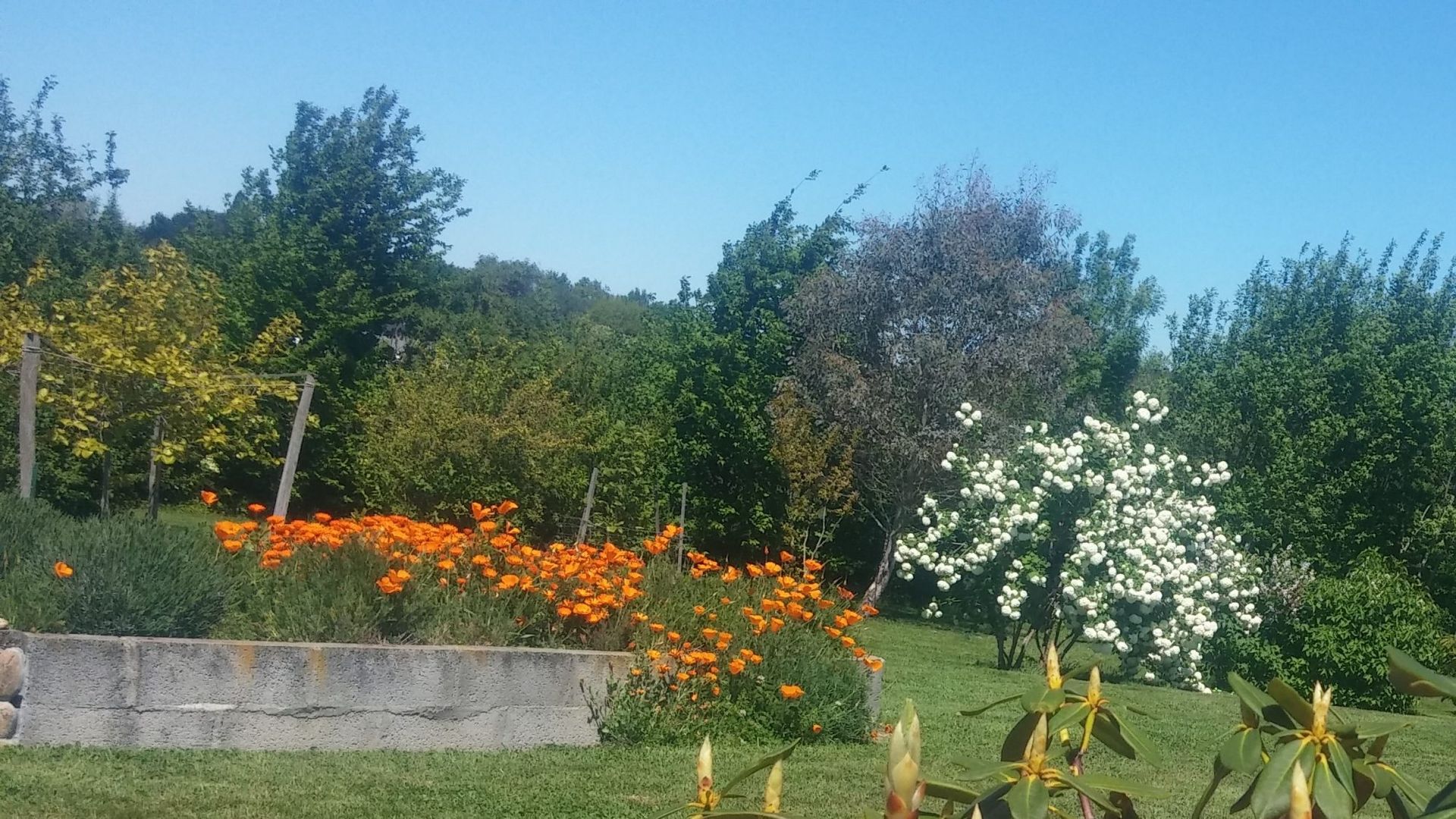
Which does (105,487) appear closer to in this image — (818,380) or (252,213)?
(818,380)

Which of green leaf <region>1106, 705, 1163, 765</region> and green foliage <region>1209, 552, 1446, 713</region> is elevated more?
green leaf <region>1106, 705, 1163, 765</region>

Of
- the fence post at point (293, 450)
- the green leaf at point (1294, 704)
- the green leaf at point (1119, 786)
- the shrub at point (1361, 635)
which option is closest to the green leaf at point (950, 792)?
the green leaf at point (1119, 786)

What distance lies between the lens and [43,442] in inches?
708

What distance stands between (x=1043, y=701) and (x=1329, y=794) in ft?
1.09

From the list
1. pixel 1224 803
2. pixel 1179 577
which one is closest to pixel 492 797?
pixel 1224 803

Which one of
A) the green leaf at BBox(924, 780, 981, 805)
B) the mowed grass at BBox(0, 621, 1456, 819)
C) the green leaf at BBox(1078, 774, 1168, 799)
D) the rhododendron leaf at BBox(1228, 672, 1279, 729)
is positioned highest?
the rhododendron leaf at BBox(1228, 672, 1279, 729)

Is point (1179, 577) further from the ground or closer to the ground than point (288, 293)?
closer to the ground

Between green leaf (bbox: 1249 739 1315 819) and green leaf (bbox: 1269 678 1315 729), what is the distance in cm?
4

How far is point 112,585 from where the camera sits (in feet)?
21.2

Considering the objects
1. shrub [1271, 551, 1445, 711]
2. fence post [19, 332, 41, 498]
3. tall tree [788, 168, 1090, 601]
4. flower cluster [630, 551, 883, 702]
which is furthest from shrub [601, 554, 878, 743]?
tall tree [788, 168, 1090, 601]

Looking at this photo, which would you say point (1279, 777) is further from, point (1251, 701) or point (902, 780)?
point (902, 780)

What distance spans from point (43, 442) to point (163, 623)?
1322 centimetres

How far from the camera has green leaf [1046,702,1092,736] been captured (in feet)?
5.12

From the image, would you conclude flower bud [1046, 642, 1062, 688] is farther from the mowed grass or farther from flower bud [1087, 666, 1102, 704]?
the mowed grass
